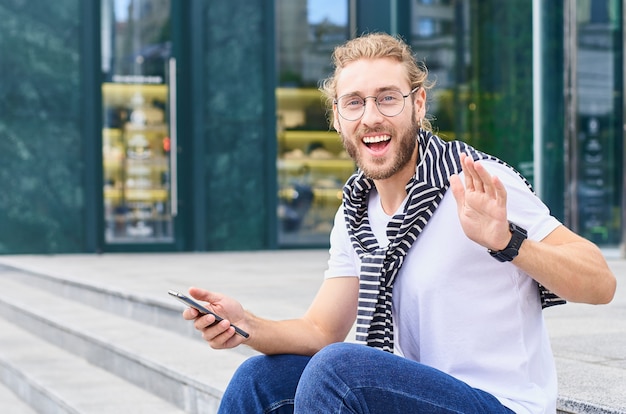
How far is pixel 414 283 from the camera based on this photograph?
2176 millimetres

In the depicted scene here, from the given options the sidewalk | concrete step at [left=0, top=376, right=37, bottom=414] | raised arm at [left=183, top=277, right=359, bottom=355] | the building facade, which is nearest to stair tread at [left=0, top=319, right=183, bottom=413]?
concrete step at [left=0, top=376, right=37, bottom=414]

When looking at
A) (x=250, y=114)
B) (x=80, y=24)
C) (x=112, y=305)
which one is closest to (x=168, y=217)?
(x=250, y=114)

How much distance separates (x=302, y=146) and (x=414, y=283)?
31.8ft

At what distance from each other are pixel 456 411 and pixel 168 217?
9904 millimetres

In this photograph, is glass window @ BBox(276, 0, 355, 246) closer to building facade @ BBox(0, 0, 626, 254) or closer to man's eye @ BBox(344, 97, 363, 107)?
building facade @ BBox(0, 0, 626, 254)

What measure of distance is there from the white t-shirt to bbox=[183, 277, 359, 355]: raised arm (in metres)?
0.40

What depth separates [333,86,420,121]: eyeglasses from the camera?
7.56ft

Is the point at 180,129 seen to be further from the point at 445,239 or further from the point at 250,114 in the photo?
the point at 445,239

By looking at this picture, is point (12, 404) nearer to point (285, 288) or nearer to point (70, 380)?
point (70, 380)

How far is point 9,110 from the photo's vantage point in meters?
10.9

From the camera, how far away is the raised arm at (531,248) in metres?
1.89

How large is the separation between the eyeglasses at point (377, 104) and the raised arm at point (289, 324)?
486 millimetres

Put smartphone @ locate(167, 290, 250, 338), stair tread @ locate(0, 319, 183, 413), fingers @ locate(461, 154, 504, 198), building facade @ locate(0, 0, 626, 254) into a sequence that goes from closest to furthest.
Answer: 1. fingers @ locate(461, 154, 504, 198)
2. smartphone @ locate(167, 290, 250, 338)
3. stair tread @ locate(0, 319, 183, 413)
4. building facade @ locate(0, 0, 626, 254)

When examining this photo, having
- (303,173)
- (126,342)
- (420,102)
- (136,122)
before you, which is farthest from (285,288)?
(136,122)
